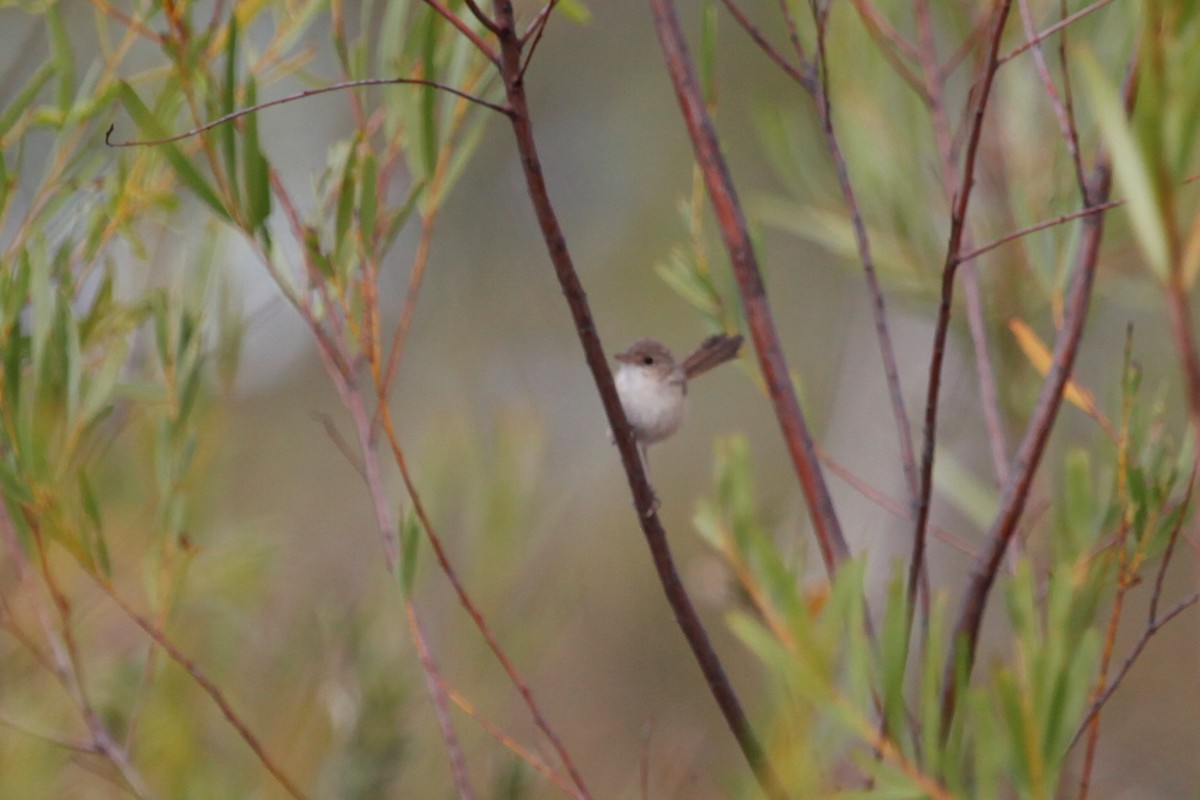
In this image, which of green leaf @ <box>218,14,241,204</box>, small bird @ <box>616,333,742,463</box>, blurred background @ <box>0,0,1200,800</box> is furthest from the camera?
small bird @ <box>616,333,742,463</box>

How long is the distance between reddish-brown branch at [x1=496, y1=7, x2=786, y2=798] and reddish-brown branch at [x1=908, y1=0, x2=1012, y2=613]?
15 centimetres

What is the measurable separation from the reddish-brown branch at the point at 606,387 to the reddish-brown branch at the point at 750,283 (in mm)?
129

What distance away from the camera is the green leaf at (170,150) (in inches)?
33.4

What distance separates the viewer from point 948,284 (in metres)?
0.78

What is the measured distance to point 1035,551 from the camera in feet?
4.78

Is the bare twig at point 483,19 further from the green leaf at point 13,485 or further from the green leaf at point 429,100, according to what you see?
the green leaf at point 13,485

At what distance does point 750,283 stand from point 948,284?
298 millimetres

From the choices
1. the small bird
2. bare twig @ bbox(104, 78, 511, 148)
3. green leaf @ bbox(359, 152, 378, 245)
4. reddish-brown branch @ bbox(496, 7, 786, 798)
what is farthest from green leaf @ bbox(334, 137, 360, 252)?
the small bird

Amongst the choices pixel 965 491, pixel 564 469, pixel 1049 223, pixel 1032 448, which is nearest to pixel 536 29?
pixel 1049 223

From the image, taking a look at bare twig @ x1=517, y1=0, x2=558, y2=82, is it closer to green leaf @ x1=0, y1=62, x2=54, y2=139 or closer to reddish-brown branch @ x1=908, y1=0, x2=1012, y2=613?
reddish-brown branch @ x1=908, y1=0, x2=1012, y2=613

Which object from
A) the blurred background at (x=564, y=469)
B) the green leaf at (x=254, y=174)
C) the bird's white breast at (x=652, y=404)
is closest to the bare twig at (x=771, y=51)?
the blurred background at (x=564, y=469)

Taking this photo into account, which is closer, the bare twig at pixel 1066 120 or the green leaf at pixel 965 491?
the bare twig at pixel 1066 120

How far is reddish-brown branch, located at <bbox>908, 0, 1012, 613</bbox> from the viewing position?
2.41 feet

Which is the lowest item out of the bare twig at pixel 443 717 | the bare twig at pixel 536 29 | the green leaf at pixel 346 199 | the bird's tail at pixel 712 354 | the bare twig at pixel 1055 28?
the bare twig at pixel 443 717
